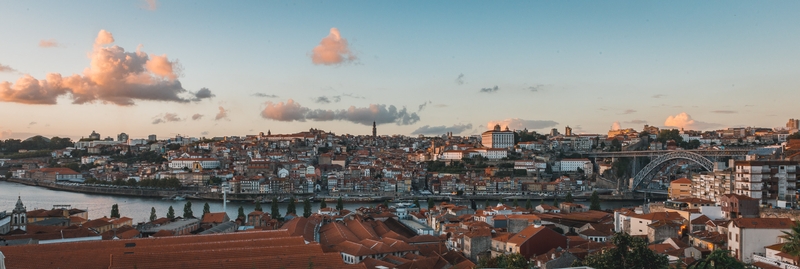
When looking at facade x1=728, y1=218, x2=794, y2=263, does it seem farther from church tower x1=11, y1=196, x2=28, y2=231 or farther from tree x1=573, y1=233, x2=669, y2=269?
church tower x1=11, y1=196, x2=28, y2=231

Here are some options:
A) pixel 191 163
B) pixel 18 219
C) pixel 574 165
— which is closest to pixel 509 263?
pixel 18 219

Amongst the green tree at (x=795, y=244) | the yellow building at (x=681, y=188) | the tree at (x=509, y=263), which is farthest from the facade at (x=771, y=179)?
the green tree at (x=795, y=244)

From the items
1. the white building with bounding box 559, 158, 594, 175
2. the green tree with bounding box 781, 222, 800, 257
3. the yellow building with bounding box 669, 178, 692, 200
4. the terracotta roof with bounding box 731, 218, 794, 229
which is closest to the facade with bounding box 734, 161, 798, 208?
the terracotta roof with bounding box 731, 218, 794, 229

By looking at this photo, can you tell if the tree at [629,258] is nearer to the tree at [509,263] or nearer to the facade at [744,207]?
the tree at [509,263]

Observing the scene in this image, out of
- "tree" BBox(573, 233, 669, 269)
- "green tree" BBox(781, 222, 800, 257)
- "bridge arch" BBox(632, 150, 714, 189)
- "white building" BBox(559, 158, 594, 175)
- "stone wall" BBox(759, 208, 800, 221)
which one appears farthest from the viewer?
"white building" BBox(559, 158, 594, 175)

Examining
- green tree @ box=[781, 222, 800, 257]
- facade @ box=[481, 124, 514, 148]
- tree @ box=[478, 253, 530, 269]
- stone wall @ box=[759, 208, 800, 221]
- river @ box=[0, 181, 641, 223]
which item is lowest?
river @ box=[0, 181, 641, 223]

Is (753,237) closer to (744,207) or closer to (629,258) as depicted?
(744,207)

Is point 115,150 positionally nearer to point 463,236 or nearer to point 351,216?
point 351,216
